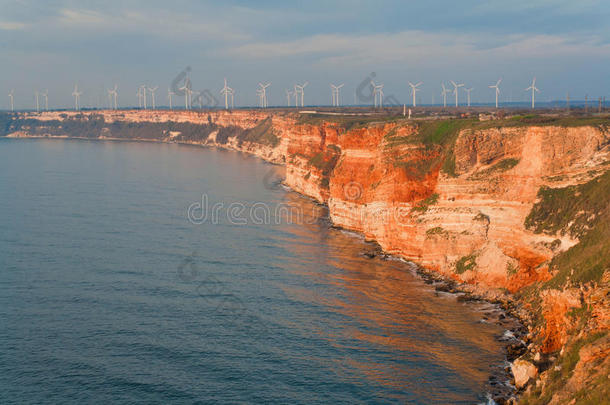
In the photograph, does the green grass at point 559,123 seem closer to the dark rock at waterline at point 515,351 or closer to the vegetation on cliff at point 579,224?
the vegetation on cliff at point 579,224

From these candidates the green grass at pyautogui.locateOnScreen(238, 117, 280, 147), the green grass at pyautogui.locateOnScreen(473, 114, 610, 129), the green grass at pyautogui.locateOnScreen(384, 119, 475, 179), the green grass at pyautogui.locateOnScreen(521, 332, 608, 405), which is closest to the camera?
the green grass at pyautogui.locateOnScreen(521, 332, 608, 405)

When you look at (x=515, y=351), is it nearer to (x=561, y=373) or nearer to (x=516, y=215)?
(x=561, y=373)

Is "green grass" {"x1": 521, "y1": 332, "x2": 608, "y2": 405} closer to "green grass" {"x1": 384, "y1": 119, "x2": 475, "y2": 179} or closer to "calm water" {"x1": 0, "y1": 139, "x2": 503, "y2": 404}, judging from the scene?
"calm water" {"x1": 0, "y1": 139, "x2": 503, "y2": 404}

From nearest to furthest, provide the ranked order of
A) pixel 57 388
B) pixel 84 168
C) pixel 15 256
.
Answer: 1. pixel 57 388
2. pixel 15 256
3. pixel 84 168

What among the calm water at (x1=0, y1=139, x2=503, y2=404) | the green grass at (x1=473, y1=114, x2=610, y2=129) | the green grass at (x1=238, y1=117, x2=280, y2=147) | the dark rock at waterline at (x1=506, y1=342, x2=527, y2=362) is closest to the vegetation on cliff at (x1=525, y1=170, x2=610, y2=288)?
the dark rock at waterline at (x1=506, y1=342, x2=527, y2=362)

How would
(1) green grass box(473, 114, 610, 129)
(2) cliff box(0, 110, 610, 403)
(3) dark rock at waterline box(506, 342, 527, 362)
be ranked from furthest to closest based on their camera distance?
(1) green grass box(473, 114, 610, 129), (3) dark rock at waterline box(506, 342, 527, 362), (2) cliff box(0, 110, 610, 403)

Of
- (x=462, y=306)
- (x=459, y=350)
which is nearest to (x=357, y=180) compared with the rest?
(x=462, y=306)

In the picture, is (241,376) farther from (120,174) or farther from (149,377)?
(120,174)
